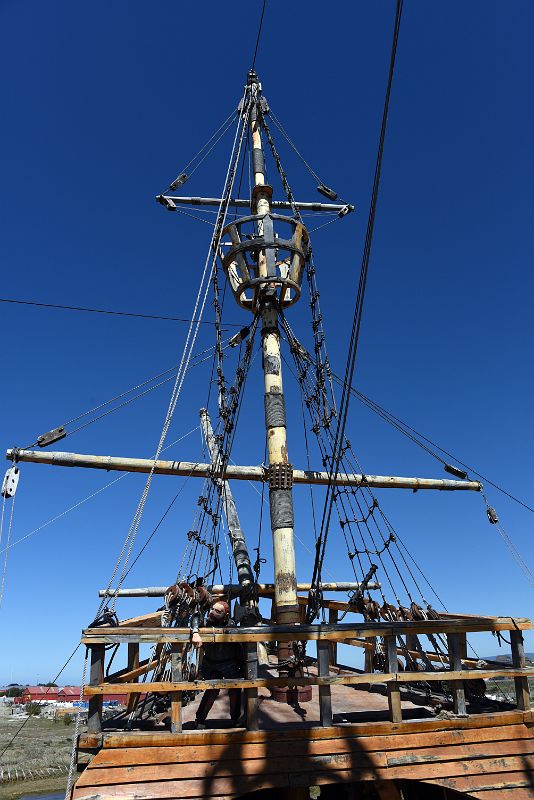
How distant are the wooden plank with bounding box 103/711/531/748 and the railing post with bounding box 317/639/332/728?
11cm

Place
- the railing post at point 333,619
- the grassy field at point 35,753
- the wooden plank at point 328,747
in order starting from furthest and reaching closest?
1. the grassy field at point 35,753
2. the railing post at point 333,619
3. the wooden plank at point 328,747

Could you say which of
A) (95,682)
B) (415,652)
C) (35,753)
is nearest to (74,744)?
(95,682)

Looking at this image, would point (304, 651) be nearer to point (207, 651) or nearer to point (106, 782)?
point (207, 651)

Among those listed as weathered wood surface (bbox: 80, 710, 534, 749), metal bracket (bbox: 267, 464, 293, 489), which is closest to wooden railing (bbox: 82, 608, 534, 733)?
weathered wood surface (bbox: 80, 710, 534, 749)

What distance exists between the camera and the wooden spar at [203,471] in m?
13.0

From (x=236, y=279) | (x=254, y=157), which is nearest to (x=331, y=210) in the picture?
(x=254, y=157)

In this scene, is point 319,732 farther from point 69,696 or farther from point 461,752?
point 69,696

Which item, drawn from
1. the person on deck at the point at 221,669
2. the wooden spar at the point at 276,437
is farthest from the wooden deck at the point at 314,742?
the wooden spar at the point at 276,437

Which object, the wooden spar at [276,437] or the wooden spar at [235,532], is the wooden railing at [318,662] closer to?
the wooden spar at [276,437]

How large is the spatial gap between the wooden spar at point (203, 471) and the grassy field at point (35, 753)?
20162 millimetres

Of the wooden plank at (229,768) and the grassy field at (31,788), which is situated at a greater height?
the wooden plank at (229,768)

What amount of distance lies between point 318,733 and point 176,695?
1528 millimetres

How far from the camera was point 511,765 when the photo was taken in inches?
229

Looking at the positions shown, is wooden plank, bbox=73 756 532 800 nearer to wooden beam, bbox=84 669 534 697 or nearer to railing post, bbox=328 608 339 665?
wooden beam, bbox=84 669 534 697
